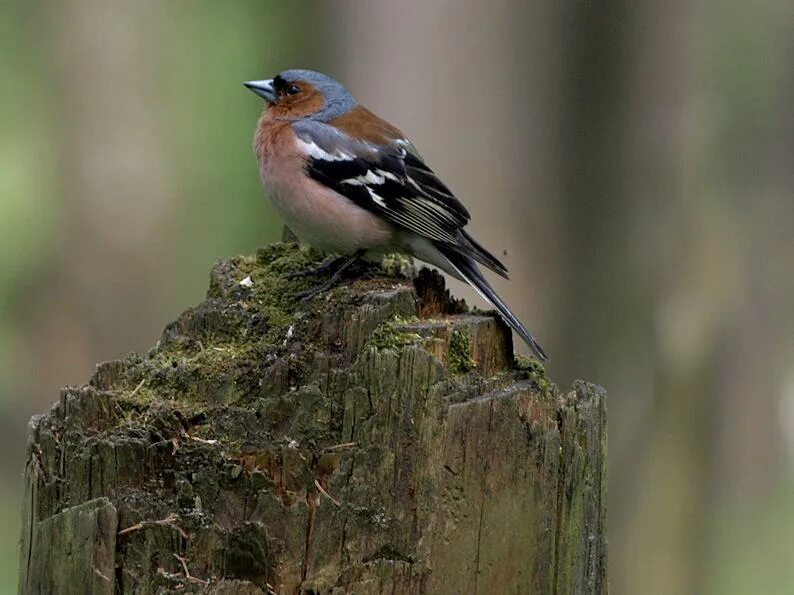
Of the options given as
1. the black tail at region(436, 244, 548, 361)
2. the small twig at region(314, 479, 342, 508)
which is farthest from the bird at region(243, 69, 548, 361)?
the small twig at region(314, 479, 342, 508)

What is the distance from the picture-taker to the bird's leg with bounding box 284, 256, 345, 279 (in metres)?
4.69

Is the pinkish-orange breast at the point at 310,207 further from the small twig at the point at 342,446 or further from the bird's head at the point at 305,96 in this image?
the small twig at the point at 342,446

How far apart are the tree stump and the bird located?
1.61m

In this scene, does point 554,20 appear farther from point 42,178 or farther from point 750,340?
point 42,178

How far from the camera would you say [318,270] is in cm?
479

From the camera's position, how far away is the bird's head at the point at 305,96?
6301mm

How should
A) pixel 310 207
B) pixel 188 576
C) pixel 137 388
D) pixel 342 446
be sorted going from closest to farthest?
pixel 188 576 < pixel 342 446 < pixel 137 388 < pixel 310 207

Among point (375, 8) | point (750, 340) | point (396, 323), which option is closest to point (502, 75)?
point (375, 8)

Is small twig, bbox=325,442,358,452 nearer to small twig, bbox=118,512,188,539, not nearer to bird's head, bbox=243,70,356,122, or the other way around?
small twig, bbox=118,512,188,539

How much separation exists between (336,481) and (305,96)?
12.3 feet

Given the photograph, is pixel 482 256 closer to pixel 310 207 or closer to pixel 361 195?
pixel 361 195

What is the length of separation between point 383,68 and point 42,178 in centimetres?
596

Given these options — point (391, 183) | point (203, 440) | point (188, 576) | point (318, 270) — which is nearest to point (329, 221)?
point (391, 183)

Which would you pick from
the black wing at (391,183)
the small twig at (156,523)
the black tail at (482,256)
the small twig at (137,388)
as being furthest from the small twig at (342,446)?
the black wing at (391,183)
